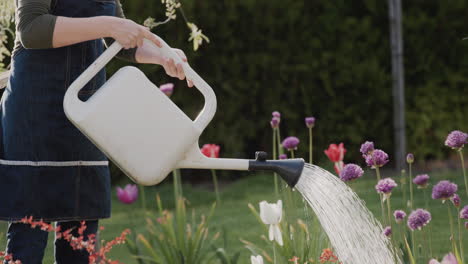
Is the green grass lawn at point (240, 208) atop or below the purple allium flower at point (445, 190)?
atop

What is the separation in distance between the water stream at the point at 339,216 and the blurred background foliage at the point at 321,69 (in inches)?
145

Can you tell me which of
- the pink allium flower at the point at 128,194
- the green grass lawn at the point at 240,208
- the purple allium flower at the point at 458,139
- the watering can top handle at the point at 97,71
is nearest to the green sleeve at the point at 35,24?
the watering can top handle at the point at 97,71

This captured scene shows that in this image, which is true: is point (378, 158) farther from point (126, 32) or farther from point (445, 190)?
point (126, 32)

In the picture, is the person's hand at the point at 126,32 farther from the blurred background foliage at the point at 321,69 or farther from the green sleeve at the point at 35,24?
the blurred background foliage at the point at 321,69

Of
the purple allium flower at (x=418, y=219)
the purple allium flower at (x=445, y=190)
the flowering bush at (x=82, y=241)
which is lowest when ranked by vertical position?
the flowering bush at (x=82, y=241)

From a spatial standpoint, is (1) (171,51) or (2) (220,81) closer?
(1) (171,51)

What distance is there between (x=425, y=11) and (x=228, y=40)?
64.1 inches

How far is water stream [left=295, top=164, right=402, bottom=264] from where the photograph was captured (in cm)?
198

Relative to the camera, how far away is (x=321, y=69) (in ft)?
19.7

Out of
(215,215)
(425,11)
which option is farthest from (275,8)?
(215,215)

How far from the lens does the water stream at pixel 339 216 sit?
198cm

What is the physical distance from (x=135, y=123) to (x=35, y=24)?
0.35 m

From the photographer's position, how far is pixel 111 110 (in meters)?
1.89

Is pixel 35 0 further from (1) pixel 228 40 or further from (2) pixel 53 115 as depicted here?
(1) pixel 228 40
